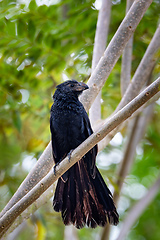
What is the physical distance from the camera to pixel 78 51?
4.29 metres

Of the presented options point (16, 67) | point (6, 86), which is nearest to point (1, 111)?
point (6, 86)

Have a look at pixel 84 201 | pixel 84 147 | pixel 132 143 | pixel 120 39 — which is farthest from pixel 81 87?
pixel 132 143

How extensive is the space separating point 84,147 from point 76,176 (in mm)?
971

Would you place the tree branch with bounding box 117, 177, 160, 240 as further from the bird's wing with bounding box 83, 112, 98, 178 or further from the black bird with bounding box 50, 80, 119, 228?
the bird's wing with bounding box 83, 112, 98, 178

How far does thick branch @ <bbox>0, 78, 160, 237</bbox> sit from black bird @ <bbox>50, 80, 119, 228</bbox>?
681 mm

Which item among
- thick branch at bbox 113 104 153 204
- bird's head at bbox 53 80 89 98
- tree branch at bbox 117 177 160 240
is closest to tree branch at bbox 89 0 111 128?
bird's head at bbox 53 80 89 98

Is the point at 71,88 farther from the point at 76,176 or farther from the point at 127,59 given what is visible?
the point at 76,176

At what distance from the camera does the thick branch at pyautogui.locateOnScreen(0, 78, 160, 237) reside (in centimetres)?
210

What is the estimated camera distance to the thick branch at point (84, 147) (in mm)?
2098

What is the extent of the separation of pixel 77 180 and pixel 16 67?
1.90 metres

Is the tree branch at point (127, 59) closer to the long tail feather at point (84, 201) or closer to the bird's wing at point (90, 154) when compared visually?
the bird's wing at point (90, 154)

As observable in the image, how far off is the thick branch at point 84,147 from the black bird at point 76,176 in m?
0.68

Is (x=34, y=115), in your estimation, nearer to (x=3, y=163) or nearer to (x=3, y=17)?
(x=3, y=163)

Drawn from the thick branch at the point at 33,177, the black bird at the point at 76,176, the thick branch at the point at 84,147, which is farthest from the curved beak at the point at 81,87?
the thick branch at the point at 84,147
